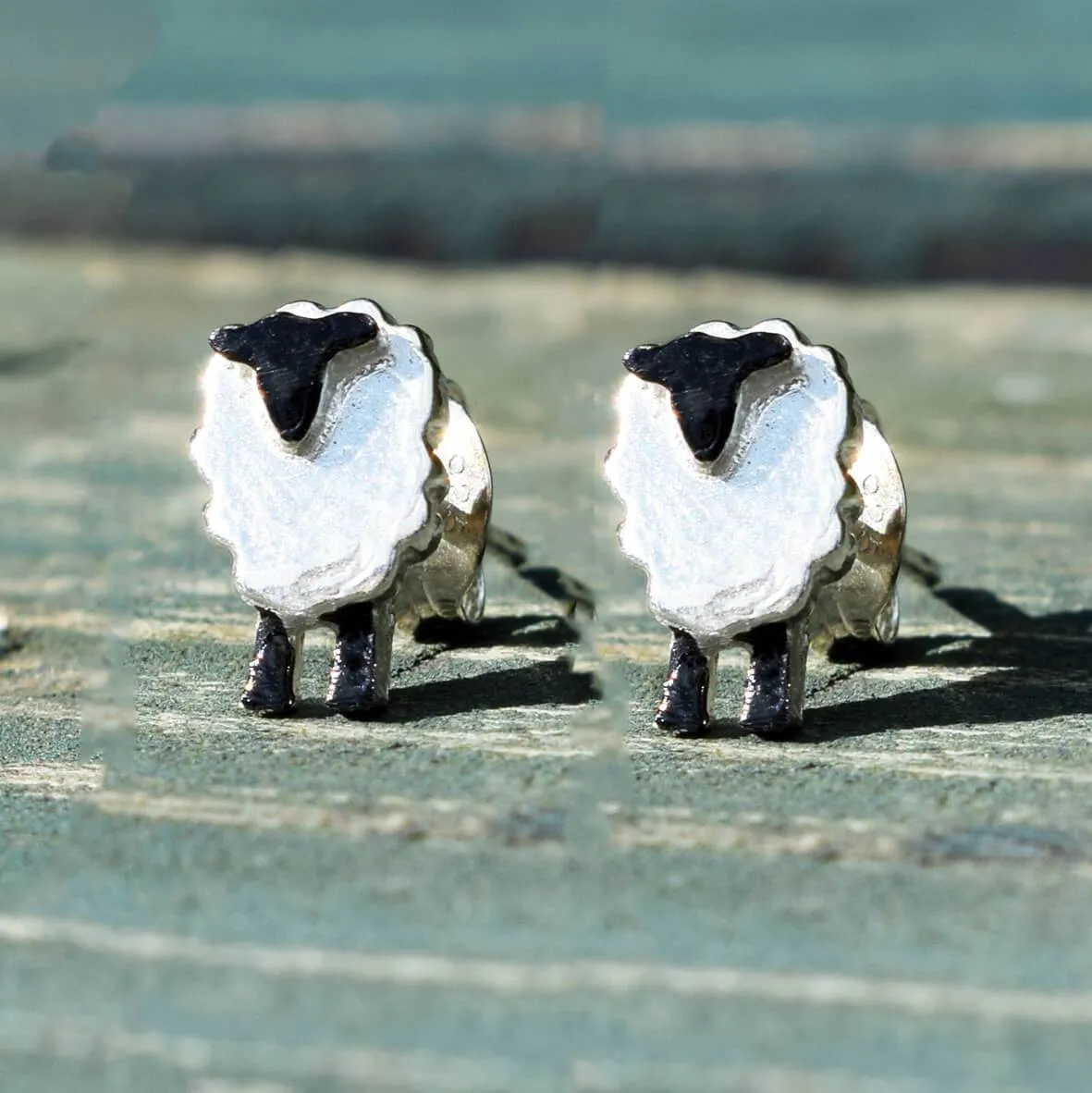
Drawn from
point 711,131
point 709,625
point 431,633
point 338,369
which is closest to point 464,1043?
point 709,625

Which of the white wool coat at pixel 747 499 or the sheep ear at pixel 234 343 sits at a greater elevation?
the sheep ear at pixel 234 343

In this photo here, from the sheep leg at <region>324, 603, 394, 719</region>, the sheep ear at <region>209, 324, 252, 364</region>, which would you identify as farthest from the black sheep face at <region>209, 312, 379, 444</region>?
the sheep leg at <region>324, 603, 394, 719</region>

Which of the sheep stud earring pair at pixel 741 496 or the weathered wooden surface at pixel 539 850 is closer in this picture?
the weathered wooden surface at pixel 539 850

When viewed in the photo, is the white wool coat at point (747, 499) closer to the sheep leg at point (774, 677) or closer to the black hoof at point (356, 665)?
the sheep leg at point (774, 677)

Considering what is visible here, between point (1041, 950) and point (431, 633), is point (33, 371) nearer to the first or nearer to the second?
point (431, 633)

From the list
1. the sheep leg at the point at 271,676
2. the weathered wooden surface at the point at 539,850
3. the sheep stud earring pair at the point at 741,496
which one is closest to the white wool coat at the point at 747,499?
the sheep stud earring pair at the point at 741,496

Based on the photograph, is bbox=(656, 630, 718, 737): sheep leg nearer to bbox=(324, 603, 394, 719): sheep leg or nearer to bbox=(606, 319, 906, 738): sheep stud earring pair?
bbox=(606, 319, 906, 738): sheep stud earring pair
